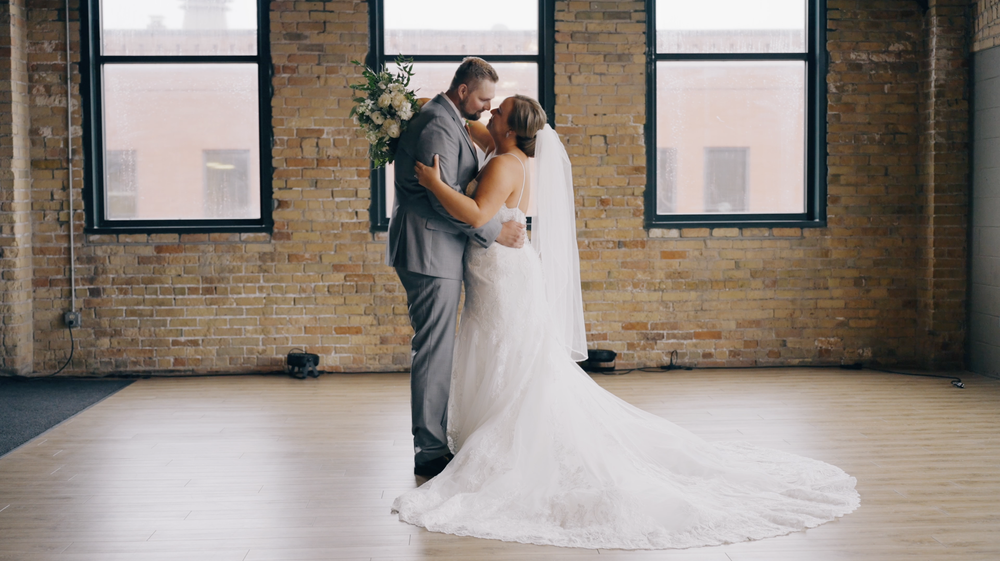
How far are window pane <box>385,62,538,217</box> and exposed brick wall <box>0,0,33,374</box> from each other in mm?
2540

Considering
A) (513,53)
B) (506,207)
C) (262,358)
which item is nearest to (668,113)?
(513,53)

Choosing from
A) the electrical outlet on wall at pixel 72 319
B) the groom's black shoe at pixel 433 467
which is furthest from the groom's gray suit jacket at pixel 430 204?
the electrical outlet on wall at pixel 72 319

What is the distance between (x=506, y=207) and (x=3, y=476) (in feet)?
8.26

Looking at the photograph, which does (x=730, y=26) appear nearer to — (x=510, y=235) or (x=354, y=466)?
(x=510, y=235)

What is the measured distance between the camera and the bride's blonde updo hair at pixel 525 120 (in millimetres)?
3623

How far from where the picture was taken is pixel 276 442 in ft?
14.0

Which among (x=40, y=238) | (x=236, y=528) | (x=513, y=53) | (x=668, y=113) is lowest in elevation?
(x=236, y=528)

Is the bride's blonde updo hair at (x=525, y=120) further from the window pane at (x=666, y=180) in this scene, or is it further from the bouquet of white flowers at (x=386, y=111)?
the window pane at (x=666, y=180)

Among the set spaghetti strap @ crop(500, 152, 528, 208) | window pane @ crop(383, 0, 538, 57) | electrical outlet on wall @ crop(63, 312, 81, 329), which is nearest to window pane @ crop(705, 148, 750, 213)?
window pane @ crop(383, 0, 538, 57)

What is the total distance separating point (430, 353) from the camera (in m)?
3.64

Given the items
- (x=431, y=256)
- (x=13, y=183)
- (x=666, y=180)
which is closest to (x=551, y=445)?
(x=431, y=256)

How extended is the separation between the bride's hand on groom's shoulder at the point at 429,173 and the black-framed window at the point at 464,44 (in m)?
2.64

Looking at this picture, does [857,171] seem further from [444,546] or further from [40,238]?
[40,238]

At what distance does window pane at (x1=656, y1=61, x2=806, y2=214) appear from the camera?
246 inches
